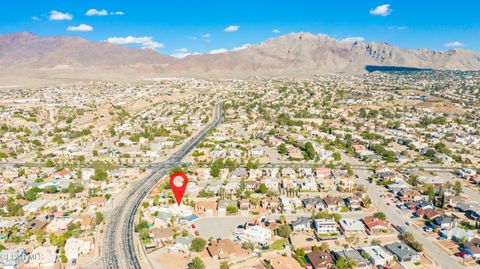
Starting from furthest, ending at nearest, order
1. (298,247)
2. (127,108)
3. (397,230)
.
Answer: (127,108) < (397,230) < (298,247)

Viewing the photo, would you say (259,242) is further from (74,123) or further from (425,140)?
(74,123)

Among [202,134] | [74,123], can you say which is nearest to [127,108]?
[74,123]

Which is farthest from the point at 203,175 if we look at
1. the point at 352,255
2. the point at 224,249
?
the point at 352,255

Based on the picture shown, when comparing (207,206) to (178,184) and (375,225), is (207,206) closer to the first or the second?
(178,184)

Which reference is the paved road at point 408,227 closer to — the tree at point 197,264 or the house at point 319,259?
the house at point 319,259

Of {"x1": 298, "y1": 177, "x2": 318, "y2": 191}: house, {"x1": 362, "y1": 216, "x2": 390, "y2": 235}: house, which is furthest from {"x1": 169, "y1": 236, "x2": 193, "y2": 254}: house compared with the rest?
{"x1": 298, "y1": 177, "x2": 318, "y2": 191}: house

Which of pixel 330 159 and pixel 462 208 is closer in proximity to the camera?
pixel 462 208

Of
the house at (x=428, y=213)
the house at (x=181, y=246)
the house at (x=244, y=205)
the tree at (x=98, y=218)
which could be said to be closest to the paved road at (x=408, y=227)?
the house at (x=428, y=213)
